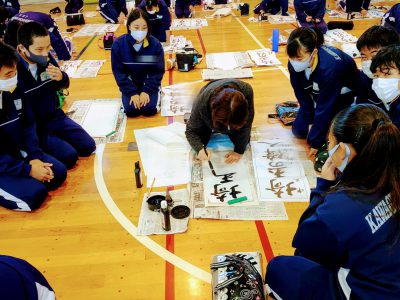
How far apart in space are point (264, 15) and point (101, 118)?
4.72 meters

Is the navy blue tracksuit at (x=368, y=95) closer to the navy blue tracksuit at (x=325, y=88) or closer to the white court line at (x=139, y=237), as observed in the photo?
the navy blue tracksuit at (x=325, y=88)

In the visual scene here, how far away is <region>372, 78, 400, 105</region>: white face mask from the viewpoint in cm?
244

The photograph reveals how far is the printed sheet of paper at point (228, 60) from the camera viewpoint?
4.87 metres

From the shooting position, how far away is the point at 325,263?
1.53 metres

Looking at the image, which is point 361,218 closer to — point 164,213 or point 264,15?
point 164,213

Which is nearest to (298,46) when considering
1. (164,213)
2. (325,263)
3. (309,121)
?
(309,121)

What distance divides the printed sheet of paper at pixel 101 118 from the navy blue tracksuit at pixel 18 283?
2285 millimetres

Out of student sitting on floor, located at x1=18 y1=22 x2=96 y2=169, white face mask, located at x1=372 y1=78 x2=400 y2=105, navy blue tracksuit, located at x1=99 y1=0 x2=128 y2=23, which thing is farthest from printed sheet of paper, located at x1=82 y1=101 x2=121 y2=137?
navy blue tracksuit, located at x1=99 y1=0 x2=128 y2=23

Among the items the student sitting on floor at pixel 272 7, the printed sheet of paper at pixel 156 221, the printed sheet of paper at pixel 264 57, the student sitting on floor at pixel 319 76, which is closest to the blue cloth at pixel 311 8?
the student sitting on floor at pixel 272 7

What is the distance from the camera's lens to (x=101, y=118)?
3.79 metres

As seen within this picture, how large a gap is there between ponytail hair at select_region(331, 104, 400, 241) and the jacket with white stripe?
2170 millimetres

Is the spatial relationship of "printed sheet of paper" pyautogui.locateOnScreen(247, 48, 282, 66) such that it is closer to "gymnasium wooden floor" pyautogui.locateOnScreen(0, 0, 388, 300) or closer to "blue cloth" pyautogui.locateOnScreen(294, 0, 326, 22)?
"blue cloth" pyautogui.locateOnScreen(294, 0, 326, 22)

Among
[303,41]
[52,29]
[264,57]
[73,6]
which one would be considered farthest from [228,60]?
[73,6]

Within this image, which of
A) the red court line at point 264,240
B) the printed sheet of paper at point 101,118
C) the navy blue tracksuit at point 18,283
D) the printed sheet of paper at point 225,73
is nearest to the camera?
the navy blue tracksuit at point 18,283
